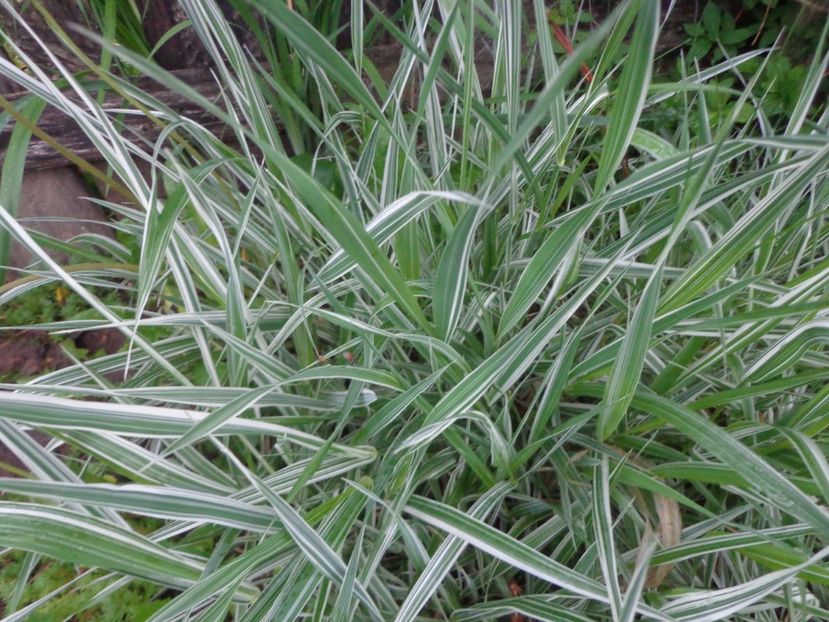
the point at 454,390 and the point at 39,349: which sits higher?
the point at 454,390

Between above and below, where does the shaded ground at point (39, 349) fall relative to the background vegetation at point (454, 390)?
below

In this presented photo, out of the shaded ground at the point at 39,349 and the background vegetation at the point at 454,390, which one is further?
the shaded ground at the point at 39,349

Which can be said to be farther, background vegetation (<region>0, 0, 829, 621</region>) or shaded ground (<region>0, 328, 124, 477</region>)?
shaded ground (<region>0, 328, 124, 477</region>)

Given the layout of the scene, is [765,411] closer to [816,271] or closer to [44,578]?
[816,271]

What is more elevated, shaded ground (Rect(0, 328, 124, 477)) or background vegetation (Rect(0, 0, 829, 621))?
background vegetation (Rect(0, 0, 829, 621))

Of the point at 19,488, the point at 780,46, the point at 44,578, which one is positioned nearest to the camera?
the point at 19,488

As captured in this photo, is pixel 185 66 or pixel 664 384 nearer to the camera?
pixel 664 384

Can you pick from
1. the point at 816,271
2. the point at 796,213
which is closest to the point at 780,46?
the point at 796,213

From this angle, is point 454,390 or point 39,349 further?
point 39,349
